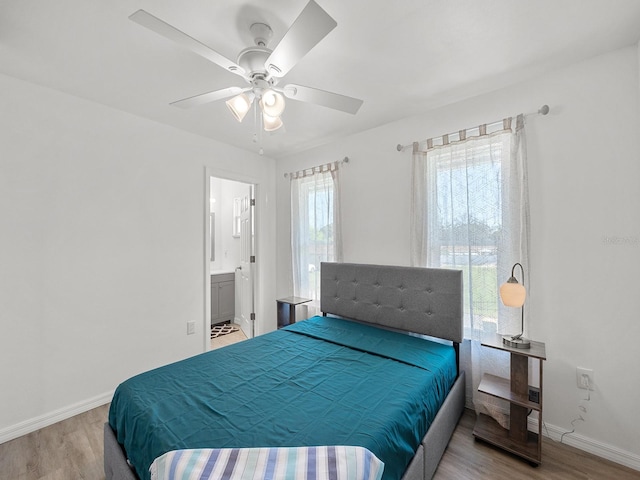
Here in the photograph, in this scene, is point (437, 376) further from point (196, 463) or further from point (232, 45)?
point (232, 45)

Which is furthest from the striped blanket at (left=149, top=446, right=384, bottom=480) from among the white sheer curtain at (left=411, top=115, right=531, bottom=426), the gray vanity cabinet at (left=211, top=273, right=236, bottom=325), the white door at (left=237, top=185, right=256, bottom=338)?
the gray vanity cabinet at (left=211, top=273, right=236, bottom=325)

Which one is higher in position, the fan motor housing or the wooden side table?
the fan motor housing

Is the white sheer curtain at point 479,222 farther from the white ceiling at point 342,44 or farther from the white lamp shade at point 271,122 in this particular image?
the white lamp shade at point 271,122

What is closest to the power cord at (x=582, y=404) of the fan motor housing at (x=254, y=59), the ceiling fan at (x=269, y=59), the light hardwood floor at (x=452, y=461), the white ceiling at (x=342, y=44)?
the light hardwood floor at (x=452, y=461)

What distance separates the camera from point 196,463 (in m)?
1.01

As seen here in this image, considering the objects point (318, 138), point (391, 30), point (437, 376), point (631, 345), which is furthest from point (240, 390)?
point (318, 138)

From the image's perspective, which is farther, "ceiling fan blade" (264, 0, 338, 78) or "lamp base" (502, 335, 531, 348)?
"lamp base" (502, 335, 531, 348)

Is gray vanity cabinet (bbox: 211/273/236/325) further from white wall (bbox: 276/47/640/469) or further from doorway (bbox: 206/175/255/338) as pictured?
white wall (bbox: 276/47/640/469)

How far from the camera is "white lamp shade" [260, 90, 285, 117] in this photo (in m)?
1.64

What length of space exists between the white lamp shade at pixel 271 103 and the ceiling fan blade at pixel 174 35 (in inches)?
7.5

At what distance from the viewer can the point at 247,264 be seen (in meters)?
4.00

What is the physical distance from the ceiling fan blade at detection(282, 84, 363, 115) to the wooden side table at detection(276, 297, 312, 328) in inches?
86.2

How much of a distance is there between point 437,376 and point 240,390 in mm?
1210

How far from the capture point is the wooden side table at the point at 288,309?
3.26 meters
